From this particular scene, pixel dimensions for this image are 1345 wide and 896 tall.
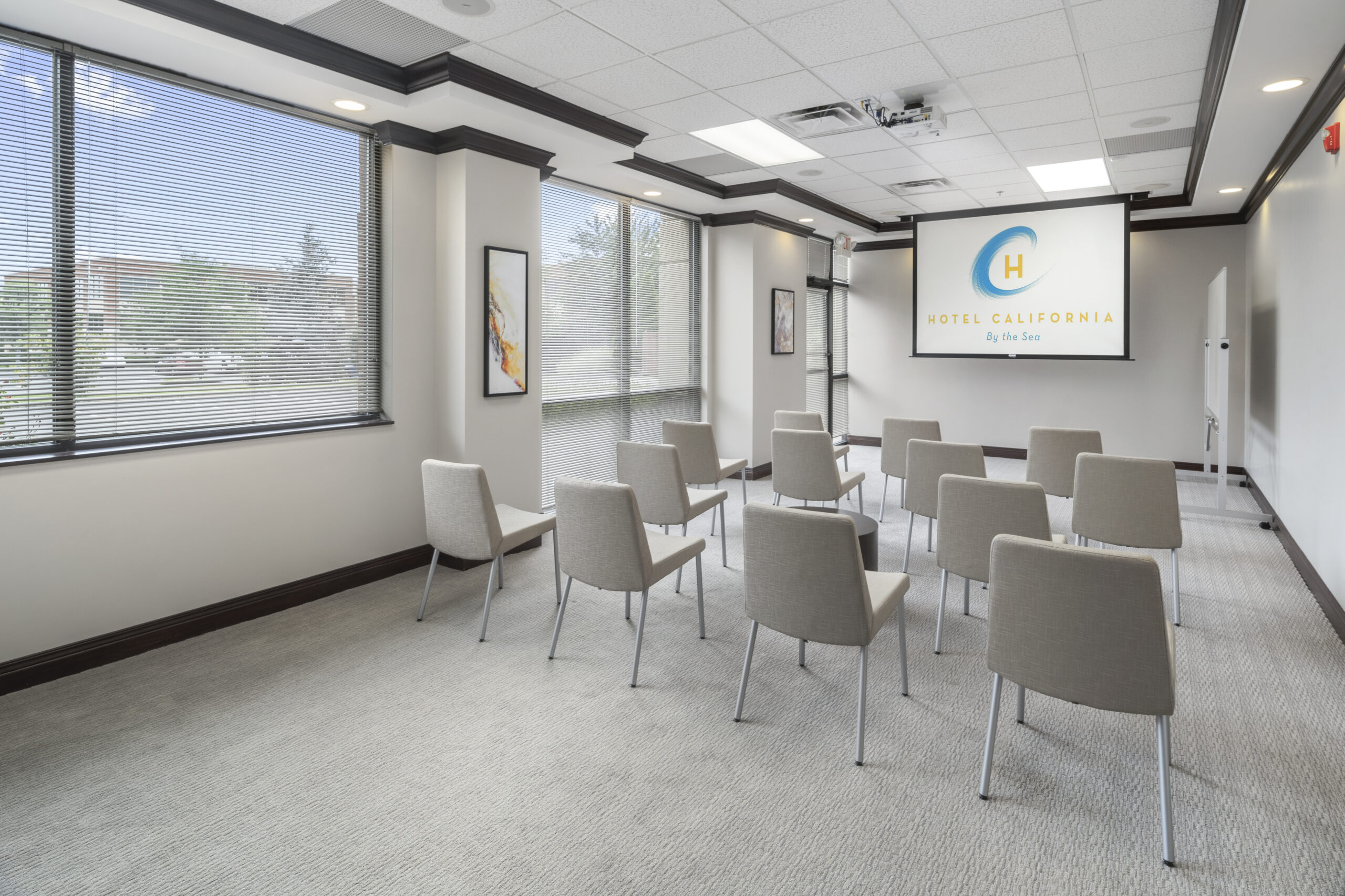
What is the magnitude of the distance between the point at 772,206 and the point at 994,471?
365 centimetres

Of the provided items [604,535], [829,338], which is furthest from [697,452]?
[829,338]

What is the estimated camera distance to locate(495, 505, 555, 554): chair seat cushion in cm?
363

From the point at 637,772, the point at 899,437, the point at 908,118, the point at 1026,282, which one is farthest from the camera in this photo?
the point at 1026,282

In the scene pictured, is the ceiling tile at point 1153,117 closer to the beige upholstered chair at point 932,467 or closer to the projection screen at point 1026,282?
the projection screen at point 1026,282

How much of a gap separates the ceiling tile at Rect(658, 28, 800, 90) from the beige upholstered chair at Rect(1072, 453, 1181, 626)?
2.47 m

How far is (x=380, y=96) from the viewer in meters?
3.84

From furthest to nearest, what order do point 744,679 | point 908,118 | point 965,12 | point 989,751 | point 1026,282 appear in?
point 1026,282 < point 908,118 < point 965,12 < point 744,679 < point 989,751

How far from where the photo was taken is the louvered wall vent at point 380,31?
10.5 ft

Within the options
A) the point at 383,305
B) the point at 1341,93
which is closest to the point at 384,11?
the point at 383,305

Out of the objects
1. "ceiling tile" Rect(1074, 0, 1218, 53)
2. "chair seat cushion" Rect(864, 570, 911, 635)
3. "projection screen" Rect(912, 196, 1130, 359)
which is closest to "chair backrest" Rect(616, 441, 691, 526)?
"chair seat cushion" Rect(864, 570, 911, 635)

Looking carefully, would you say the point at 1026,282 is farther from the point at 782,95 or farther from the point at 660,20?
the point at 660,20

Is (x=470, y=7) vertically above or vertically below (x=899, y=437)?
above

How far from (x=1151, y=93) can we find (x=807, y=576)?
3.73 m

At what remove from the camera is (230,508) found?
145 inches
